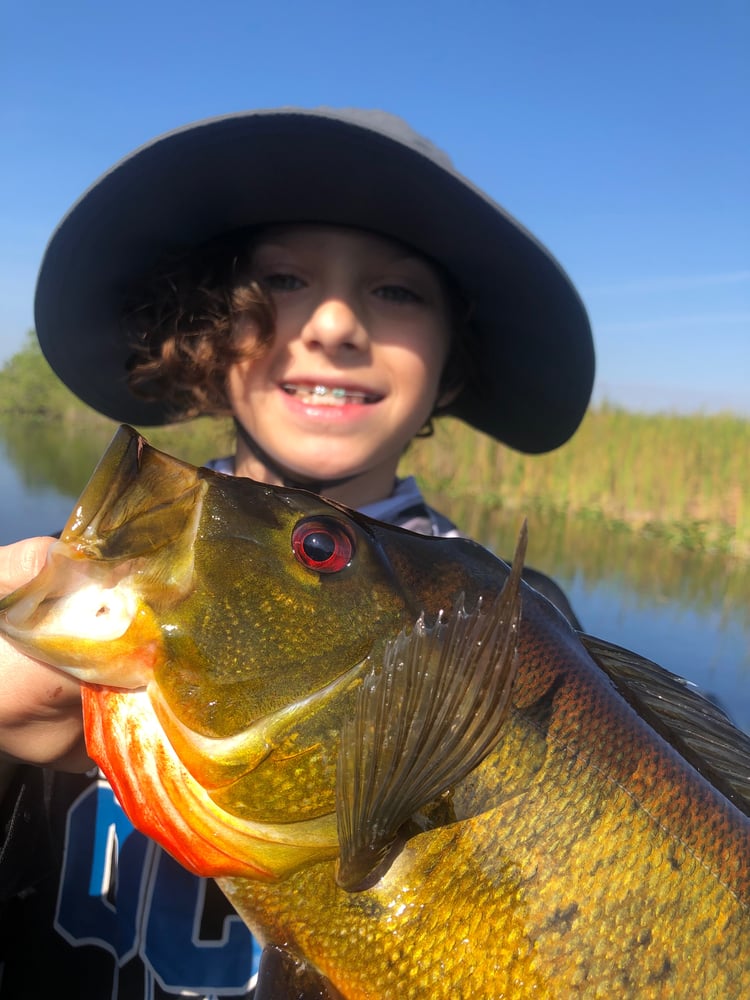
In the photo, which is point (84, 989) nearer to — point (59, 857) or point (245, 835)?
point (59, 857)

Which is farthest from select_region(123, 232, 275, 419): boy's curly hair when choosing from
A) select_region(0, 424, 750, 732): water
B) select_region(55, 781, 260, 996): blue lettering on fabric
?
select_region(0, 424, 750, 732): water

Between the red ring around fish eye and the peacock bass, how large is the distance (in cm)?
→ 5

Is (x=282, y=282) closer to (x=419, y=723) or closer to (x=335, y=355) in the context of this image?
(x=335, y=355)

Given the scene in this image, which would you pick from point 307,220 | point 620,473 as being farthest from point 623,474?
point 307,220

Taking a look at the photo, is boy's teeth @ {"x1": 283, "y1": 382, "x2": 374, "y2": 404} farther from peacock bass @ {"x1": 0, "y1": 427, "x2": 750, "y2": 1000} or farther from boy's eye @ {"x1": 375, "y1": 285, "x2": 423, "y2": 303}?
peacock bass @ {"x1": 0, "y1": 427, "x2": 750, "y2": 1000}

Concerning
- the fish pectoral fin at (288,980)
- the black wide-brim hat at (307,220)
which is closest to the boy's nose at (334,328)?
the black wide-brim hat at (307,220)

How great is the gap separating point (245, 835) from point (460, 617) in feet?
1.30

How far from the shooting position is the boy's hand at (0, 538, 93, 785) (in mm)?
1088

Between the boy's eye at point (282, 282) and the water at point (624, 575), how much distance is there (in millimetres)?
3154

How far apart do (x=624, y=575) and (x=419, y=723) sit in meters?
7.62

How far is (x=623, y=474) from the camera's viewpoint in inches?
442

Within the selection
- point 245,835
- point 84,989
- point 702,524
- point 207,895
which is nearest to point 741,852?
point 245,835

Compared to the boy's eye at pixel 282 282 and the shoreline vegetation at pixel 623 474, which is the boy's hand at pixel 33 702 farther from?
the shoreline vegetation at pixel 623 474

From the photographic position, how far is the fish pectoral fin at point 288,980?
3.26 ft
